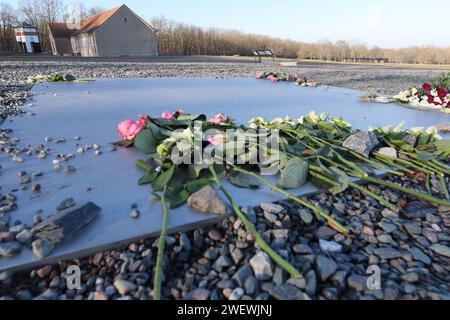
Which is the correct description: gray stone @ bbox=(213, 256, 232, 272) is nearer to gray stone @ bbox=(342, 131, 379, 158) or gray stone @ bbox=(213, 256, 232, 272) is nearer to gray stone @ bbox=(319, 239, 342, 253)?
gray stone @ bbox=(319, 239, 342, 253)

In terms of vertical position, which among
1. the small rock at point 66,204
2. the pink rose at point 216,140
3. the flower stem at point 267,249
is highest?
the pink rose at point 216,140

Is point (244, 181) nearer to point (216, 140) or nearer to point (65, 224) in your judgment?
point (216, 140)

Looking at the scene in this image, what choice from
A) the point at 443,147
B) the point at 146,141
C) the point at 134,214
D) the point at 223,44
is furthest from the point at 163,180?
the point at 223,44

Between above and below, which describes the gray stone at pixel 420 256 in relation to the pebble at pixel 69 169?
below

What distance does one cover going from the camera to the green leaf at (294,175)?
1.44 metres

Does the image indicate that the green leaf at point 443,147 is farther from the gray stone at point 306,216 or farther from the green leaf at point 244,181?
the green leaf at point 244,181

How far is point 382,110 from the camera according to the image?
3.60 metres

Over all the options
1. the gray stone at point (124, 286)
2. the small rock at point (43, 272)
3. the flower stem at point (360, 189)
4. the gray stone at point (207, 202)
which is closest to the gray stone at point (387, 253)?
the flower stem at point (360, 189)

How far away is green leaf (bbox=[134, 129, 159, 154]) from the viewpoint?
1.86 metres

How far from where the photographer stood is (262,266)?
0.97 metres

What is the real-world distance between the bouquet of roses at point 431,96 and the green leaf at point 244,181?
327cm
